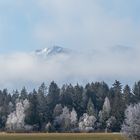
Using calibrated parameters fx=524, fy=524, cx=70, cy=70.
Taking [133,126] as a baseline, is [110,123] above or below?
above

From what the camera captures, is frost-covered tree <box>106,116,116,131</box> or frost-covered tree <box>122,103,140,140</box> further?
frost-covered tree <box>106,116,116,131</box>


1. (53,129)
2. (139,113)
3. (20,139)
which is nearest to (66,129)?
(53,129)

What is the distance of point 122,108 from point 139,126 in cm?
10164

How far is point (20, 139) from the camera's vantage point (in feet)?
396

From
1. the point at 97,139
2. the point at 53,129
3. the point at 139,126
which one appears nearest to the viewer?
the point at 139,126

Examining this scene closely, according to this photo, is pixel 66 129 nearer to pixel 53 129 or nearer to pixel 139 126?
pixel 53 129

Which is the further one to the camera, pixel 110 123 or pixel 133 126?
pixel 110 123

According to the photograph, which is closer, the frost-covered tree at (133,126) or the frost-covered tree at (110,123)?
the frost-covered tree at (133,126)

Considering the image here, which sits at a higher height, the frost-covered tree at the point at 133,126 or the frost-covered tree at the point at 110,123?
the frost-covered tree at the point at 110,123

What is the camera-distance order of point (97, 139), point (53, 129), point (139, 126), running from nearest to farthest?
point (139, 126) → point (97, 139) → point (53, 129)

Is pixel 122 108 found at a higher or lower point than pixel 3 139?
higher

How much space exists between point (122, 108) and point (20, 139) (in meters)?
82.7

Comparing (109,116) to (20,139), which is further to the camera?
(109,116)

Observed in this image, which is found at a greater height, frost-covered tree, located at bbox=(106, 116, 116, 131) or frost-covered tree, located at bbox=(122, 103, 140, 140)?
frost-covered tree, located at bbox=(106, 116, 116, 131)
